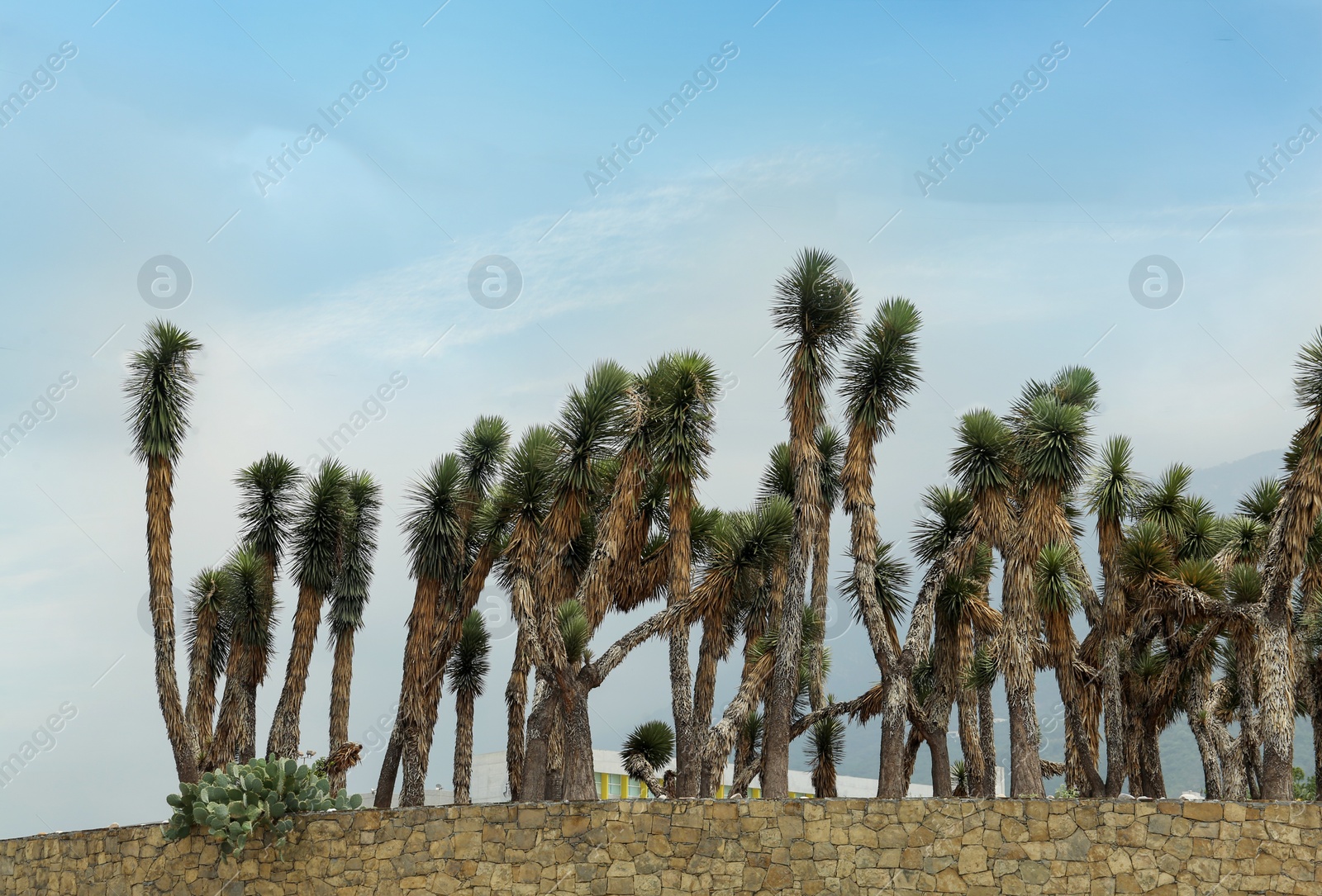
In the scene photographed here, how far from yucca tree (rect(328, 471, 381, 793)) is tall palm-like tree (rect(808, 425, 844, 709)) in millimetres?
12740

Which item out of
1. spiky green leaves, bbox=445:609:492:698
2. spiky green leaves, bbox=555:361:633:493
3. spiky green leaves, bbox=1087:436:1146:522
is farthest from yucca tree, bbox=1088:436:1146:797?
spiky green leaves, bbox=445:609:492:698

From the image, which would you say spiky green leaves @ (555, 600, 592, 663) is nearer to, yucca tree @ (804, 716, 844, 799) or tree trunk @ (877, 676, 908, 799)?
tree trunk @ (877, 676, 908, 799)

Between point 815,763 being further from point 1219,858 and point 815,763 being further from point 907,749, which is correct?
point 1219,858

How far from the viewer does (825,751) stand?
115ft

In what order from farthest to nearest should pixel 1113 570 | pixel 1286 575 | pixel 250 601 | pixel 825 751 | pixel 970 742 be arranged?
pixel 825 751
pixel 250 601
pixel 970 742
pixel 1113 570
pixel 1286 575

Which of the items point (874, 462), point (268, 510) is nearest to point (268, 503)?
point (268, 510)

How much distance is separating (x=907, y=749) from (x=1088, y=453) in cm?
1296

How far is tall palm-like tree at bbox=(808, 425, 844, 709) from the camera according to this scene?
85.7 ft

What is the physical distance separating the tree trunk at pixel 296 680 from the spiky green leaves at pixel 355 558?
2.69 feet

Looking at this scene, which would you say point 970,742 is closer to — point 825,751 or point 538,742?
point 825,751

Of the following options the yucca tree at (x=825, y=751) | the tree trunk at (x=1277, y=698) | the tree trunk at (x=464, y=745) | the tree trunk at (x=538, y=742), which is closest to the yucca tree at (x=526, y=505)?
the tree trunk at (x=538, y=742)

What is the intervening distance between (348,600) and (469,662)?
13.3 ft

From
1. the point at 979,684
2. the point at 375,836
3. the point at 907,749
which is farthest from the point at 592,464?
the point at 907,749

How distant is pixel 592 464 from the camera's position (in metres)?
27.1
